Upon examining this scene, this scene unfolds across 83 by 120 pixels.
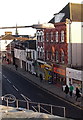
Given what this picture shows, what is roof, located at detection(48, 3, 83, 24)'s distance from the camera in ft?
98.5

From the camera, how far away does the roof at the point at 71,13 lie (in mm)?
30038

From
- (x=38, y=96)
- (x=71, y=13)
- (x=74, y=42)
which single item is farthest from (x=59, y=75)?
(x=71, y=13)

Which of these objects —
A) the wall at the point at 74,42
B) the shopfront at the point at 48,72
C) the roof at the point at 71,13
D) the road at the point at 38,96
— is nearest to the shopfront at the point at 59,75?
the shopfront at the point at 48,72

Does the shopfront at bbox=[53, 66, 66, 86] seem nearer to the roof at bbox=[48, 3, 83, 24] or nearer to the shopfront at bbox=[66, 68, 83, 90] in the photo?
the shopfront at bbox=[66, 68, 83, 90]

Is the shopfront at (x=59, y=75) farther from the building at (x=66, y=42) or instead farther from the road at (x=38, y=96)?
the road at (x=38, y=96)

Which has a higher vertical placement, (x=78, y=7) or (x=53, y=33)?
(x=78, y=7)

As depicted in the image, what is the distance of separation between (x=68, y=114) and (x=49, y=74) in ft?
53.3

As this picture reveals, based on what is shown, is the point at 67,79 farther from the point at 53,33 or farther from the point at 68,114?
the point at 68,114

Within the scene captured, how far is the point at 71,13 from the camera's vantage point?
3058 centimetres

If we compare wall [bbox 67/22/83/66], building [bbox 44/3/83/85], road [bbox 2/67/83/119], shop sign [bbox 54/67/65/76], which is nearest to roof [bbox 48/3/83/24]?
building [bbox 44/3/83/85]

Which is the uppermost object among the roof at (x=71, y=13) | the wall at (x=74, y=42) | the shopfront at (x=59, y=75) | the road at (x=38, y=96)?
the roof at (x=71, y=13)

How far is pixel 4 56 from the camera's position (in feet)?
263

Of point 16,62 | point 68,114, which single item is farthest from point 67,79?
point 16,62

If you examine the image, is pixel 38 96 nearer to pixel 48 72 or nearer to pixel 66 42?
pixel 66 42
